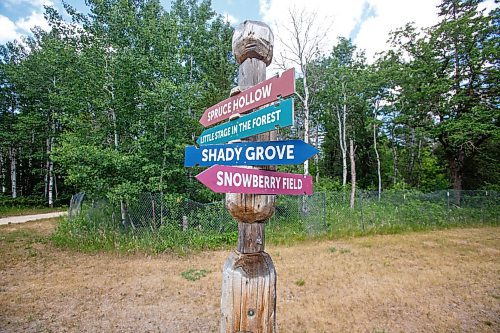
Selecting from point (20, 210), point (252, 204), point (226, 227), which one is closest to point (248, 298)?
point (252, 204)

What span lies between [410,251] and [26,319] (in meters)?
9.23

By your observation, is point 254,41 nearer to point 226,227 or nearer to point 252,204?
point 252,204

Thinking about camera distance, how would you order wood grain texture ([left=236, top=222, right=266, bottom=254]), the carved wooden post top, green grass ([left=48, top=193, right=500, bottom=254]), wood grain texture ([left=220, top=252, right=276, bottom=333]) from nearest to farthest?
1. wood grain texture ([left=220, top=252, right=276, bottom=333])
2. wood grain texture ([left=236, top=222, right=266, bottom=254])
3. the carved wooden post top
4. green grass ([left=48, top=193, right=500, bottom=254])

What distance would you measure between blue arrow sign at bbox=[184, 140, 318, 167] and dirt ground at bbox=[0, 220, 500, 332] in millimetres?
3000

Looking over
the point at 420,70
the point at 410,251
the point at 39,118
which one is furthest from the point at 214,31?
the point at 410,251

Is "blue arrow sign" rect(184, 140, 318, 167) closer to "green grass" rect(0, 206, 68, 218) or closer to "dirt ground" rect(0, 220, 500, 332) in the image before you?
"dirt ground" rect(0, 220, 500, 332)

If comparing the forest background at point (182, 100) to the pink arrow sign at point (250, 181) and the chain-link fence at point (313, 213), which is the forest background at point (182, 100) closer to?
the chain-link fence at point (313, 213)

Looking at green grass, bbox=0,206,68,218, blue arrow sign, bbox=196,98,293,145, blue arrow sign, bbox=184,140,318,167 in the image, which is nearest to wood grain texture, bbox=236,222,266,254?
blue arrow sign, bbox=184,140,318,167

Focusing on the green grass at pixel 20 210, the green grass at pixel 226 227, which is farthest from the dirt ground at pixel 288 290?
the green grass at pixel 20 210

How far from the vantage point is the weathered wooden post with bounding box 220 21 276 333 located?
1823 mm

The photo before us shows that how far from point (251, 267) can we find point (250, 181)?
640 mm

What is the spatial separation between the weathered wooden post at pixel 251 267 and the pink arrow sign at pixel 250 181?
0.50 feet

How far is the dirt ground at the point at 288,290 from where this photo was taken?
4.01m

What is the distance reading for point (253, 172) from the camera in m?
1.72
